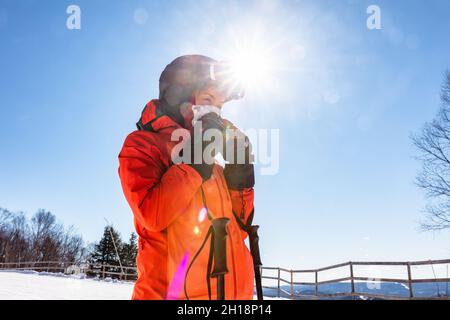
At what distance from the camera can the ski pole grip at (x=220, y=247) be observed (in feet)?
2.72

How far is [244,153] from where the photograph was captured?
1.26 meters

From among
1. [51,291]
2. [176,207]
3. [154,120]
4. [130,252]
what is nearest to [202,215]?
[176,207]

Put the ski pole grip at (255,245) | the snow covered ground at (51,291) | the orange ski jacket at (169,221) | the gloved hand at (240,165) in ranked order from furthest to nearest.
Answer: the snow covered ground at (51,291) < the gloved hand at (240,165) < the ski pole grip at (255,245) < the orange ski jacket at (169,221)

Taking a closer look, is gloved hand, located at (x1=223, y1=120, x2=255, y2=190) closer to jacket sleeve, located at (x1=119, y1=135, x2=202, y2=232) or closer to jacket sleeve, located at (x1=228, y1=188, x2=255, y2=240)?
jacket sleeve, located at (x1=228, y1=188, x2=255, y2=240)

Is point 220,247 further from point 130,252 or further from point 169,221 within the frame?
point 130,252

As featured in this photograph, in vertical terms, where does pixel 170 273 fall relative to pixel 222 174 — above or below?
below

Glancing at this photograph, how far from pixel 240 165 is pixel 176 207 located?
395 mm

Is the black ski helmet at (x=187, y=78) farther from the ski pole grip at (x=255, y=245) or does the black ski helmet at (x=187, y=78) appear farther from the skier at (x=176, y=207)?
the ski pole grip at (x=255, y=245)

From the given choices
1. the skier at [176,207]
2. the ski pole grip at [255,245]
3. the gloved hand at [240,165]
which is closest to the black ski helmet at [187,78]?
the skier at [176,207]

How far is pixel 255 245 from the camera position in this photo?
3.76 feet

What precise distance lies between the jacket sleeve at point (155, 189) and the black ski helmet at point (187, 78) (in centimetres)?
34
